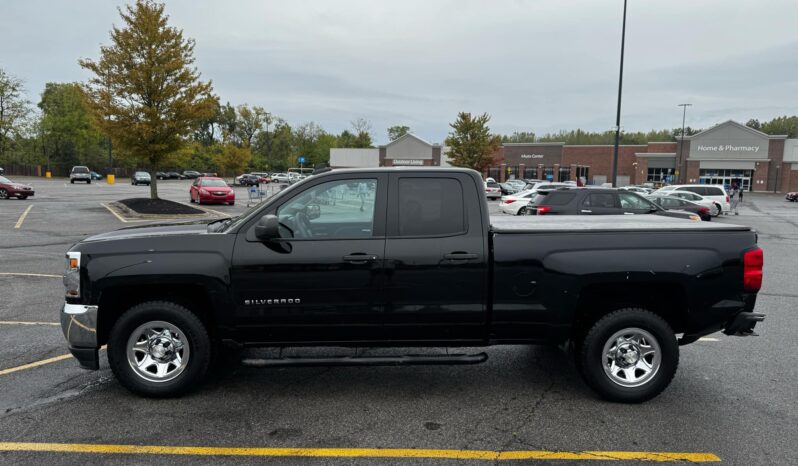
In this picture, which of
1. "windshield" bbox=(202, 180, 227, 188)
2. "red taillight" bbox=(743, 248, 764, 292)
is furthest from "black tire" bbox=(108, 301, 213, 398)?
"windshield" bbox=(202, 180, 227, 188)

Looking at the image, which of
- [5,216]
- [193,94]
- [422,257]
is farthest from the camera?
[193,94]

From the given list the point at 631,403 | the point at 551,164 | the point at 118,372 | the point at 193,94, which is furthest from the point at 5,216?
the point at 551,164

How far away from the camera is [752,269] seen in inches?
167

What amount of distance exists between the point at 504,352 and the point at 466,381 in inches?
37.4

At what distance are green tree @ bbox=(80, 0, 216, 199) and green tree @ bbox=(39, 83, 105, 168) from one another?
189 feet

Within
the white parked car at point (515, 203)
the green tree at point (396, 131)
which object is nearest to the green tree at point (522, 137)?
the green tree at point (396, 131)

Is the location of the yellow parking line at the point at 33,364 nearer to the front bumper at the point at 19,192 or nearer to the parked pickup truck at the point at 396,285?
the parked pickup truck at the point at 396,285

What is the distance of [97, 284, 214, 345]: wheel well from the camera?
14.2ft

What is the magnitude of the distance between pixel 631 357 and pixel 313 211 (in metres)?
2.89

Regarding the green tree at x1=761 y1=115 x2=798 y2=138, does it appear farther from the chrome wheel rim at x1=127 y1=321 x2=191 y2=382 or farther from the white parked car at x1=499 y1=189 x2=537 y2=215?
the chrome wheel rim at x1=127 y1=321 x2=191 y2=382

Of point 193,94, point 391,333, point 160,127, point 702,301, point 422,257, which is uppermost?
point 193,94

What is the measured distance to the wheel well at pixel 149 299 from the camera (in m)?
4.33

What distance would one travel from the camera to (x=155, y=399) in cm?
436

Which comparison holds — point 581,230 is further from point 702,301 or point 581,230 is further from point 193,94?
point 193,94
